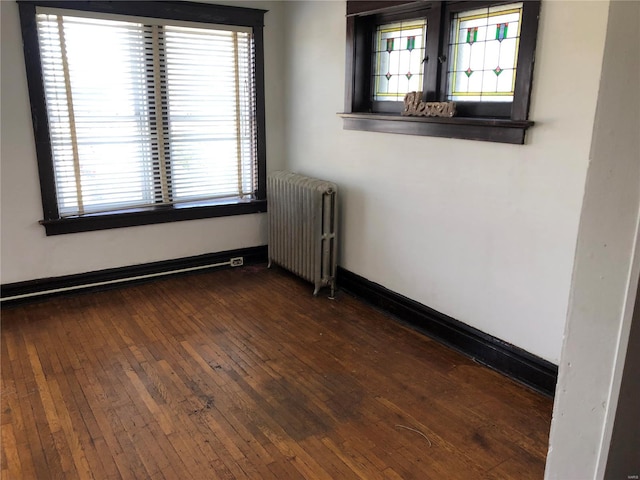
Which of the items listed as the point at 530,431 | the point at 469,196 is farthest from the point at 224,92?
the point at 530,431

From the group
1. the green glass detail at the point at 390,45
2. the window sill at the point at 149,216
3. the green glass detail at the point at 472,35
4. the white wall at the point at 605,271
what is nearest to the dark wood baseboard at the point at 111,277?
the window sill at the point at 149,216

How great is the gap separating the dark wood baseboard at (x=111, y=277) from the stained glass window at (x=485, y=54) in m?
2.33

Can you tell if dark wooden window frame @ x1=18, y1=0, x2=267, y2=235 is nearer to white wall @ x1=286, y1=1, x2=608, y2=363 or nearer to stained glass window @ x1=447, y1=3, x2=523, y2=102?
white wall @ x1=286, y1=1, x2=608, y2=363

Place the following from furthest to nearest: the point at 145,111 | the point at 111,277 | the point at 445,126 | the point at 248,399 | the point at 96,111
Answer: the point at 111,277 → the point at 145,111 → the point at 96,111 → the point at 445,126 → the point at 248,399

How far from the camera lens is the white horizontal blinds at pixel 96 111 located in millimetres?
3504

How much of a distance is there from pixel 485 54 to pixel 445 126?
1.40ft

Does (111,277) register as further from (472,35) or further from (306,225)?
(472,35)

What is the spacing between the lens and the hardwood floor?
2.13 metres

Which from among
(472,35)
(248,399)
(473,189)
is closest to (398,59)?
(472,35)

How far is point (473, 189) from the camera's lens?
2877mm

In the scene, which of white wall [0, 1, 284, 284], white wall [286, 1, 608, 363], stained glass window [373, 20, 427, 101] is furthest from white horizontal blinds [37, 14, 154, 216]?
stained glass window [373, 20, 427, 101]

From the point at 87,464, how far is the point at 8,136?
7.75ft

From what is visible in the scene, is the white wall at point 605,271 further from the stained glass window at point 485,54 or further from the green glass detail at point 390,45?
the green glass detail at point 390,45

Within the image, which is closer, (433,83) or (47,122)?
(433,83)
